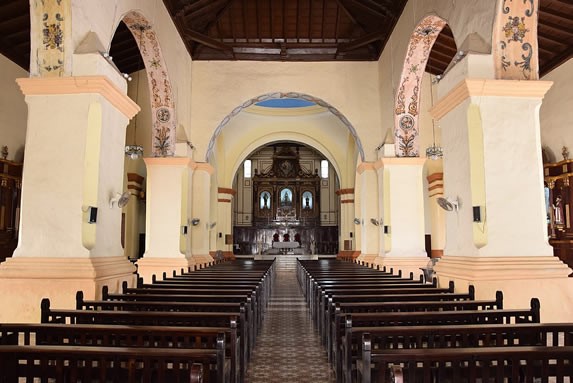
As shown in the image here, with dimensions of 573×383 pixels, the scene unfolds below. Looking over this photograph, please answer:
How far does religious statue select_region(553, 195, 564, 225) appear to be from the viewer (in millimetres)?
10453

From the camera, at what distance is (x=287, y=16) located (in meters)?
11.9

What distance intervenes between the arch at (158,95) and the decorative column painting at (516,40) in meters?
6.11

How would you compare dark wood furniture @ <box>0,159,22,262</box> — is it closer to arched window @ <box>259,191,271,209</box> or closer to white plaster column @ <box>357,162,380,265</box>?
white plaster column @ <box>357,162,380,265</box>

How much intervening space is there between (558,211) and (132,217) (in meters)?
11.4

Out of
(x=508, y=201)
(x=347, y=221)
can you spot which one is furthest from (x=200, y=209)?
(x=508, y=201)

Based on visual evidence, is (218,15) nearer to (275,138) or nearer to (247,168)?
(275,138)

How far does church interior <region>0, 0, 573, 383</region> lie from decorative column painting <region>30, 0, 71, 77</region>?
0.03 metres

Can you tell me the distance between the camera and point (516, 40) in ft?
19.6

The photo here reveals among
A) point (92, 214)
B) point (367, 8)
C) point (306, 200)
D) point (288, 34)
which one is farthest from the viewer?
point (306, 200)

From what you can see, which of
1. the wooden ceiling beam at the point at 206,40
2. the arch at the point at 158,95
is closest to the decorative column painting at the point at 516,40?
the arch at the point at 158,95

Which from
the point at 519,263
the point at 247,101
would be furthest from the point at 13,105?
the point at 519,263

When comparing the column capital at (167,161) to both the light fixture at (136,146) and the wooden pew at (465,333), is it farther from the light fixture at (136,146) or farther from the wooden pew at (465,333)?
the wooden pew at (465,333)

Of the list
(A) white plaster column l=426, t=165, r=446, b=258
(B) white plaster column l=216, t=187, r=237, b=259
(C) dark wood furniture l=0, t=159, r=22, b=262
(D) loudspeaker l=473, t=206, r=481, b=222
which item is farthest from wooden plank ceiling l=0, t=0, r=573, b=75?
(B) white plaster column l=216, t=187, r=237, b=259

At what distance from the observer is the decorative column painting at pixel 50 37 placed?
5684 millimetres
